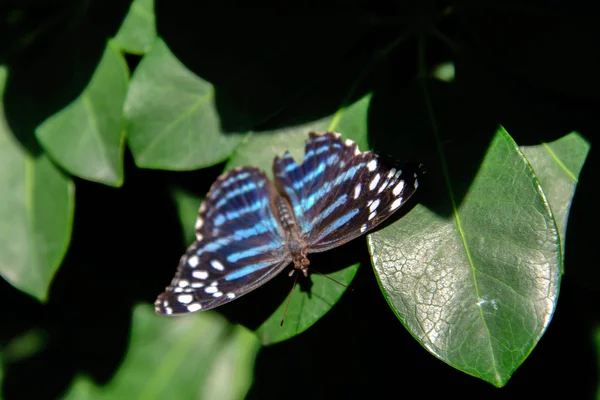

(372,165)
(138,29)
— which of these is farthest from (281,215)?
(138,29)

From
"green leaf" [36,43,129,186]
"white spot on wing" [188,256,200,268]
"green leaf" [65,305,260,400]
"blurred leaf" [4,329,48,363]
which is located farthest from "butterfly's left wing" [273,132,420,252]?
"blurred leaf" [4,329,48,363]

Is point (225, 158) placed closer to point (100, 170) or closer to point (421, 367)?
point (100, 170)

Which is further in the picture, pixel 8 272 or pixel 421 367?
pixel 421 367

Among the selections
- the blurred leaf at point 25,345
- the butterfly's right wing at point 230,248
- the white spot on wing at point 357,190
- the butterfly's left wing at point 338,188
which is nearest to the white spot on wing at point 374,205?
the butterfly's left wing at point 338,188

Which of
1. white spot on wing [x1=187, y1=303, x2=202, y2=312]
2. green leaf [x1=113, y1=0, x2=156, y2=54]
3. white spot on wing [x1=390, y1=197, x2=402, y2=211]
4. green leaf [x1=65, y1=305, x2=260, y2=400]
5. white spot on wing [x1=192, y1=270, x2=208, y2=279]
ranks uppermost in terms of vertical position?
green leaf [x1=113, y1=0, x2=156, y2=54]

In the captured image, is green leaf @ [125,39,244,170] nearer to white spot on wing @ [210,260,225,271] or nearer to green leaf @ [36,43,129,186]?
green leaf @ [36,43,129,186]

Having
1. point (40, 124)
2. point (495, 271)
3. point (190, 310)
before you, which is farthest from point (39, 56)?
point (495, 271)
